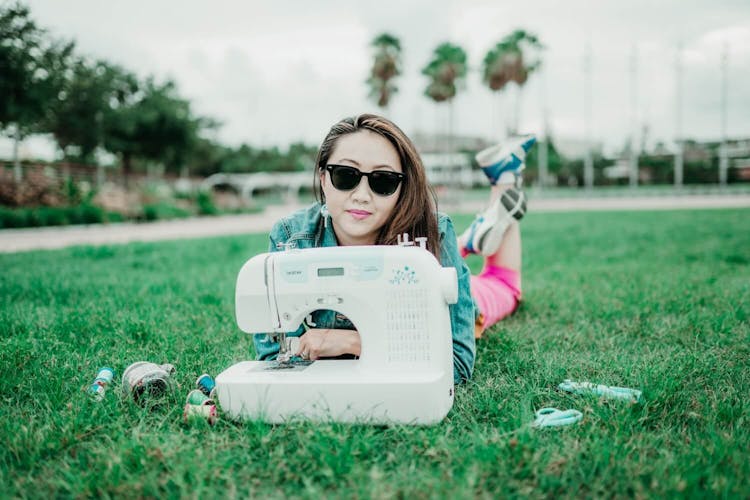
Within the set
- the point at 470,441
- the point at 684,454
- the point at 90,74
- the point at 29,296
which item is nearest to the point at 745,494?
the point at 684,454

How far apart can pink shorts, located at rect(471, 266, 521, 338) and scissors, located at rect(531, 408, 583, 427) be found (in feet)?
3.48

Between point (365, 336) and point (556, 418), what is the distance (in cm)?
71

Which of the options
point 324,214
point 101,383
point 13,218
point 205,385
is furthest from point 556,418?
point 13,218

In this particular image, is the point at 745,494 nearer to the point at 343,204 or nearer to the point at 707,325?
the point at 343,204

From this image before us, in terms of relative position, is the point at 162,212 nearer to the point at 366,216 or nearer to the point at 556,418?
the point at 366,216

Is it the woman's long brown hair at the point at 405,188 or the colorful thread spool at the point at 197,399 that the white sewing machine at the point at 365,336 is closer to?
the colorful thread spool at the point at 197,399

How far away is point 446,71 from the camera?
2825cm

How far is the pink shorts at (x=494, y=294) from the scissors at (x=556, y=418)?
3.48ft

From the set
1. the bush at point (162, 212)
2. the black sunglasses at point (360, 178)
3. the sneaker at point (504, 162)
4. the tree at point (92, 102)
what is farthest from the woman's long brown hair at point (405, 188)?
the tree at point (92, 102)

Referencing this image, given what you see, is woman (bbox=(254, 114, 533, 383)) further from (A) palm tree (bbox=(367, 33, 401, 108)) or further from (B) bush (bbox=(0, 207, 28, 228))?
(A) palm tree (bbox=(367, 33, 401, 108))

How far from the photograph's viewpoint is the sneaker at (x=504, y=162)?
3752 mm

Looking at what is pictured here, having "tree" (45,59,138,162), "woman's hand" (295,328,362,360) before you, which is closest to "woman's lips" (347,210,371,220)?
"woman's hand" (295,328,362,360)

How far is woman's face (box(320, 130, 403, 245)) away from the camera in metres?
2.12

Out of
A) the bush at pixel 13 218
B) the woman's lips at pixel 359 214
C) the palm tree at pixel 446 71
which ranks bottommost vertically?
the bush at pixel 13 218
